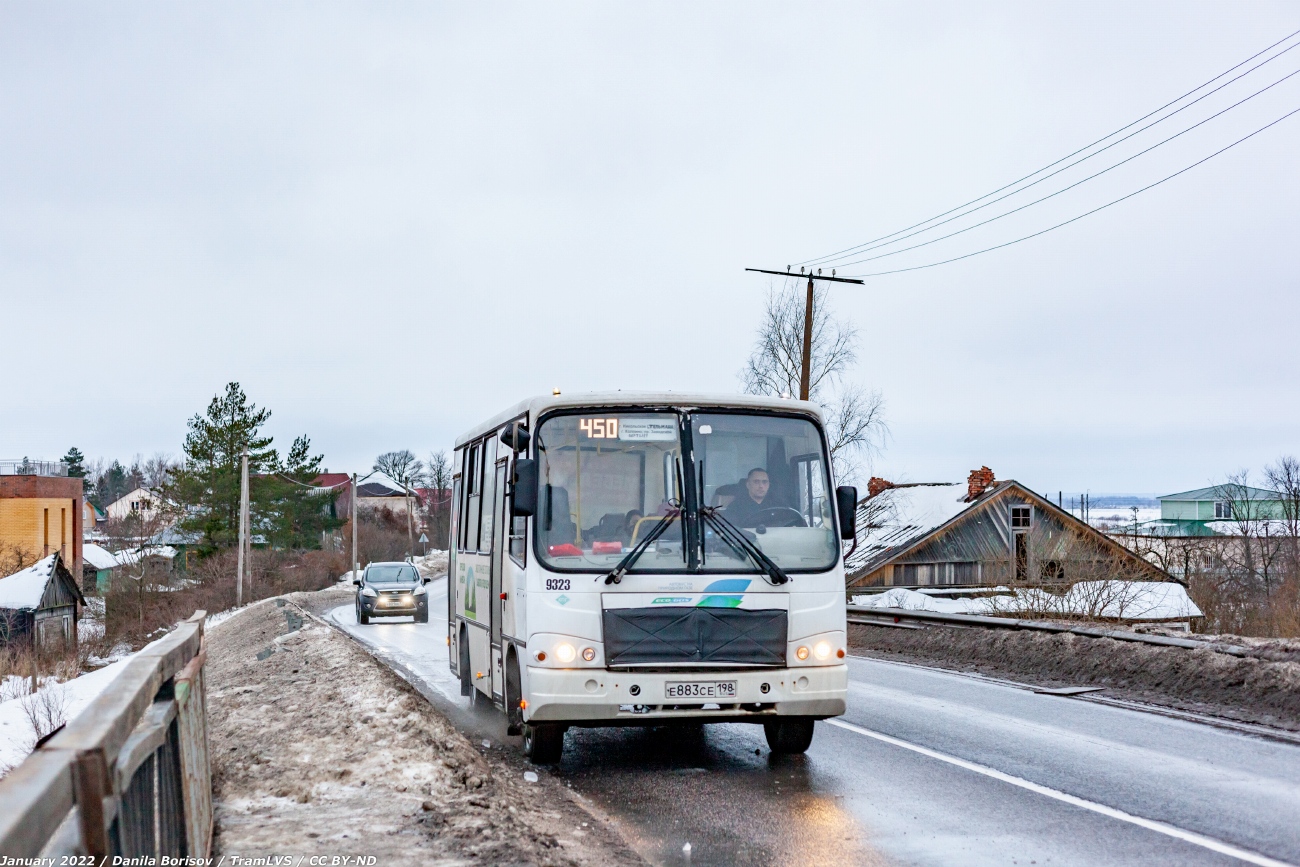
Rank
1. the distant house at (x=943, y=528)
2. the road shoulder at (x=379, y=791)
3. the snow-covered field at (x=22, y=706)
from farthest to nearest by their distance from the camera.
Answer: the distant house at (x=943, y=528) → the snow-covered field at (x=22, y=706) → the road shoulder at (x=379, y=791)

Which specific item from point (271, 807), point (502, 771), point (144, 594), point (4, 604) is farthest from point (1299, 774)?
point (144, 594)

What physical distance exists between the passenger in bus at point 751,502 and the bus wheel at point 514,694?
79.6 inches

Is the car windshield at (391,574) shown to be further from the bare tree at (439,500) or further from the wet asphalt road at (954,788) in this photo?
the bare tree at (439,500)

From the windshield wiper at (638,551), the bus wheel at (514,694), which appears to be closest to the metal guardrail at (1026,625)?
the windshield wiper at (638,551)

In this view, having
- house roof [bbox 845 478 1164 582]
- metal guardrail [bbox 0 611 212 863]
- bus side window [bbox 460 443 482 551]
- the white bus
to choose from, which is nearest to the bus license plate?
the white bus

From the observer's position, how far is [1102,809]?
711 cm

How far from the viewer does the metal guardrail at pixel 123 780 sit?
7.65 ft

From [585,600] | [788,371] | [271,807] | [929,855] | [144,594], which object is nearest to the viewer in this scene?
[929,855]

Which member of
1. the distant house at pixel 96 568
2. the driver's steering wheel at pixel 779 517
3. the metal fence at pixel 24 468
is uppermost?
the metal fence at pixel 24 468

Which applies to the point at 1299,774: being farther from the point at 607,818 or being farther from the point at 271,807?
the point at 271,807

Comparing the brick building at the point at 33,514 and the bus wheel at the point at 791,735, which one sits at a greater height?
the brick building at the point at 33,514

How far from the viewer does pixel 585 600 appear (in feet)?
27.9

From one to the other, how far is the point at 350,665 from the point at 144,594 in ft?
158

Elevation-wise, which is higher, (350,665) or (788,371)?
(788,371)
